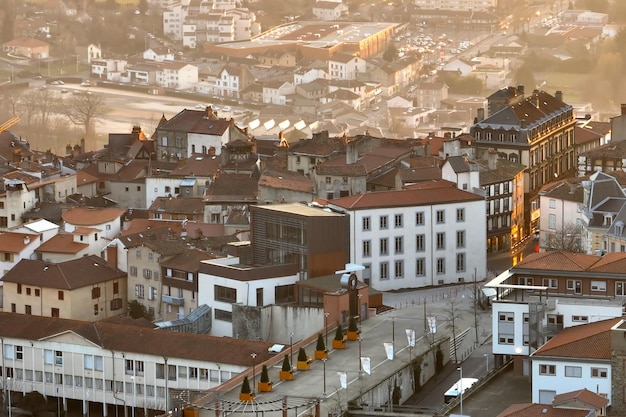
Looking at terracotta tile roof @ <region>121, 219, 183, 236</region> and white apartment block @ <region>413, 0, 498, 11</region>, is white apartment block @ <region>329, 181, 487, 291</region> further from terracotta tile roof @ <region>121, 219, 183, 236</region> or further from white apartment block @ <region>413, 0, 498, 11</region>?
white apartment block @ <region>413, 0, 498, 11</region>

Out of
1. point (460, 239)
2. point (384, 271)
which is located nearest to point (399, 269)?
point (384, 271)

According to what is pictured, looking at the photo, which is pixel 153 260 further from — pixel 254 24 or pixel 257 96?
pixel 254 24

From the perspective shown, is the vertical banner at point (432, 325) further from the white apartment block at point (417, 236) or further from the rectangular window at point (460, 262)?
the rectangular window at point (460, 262)

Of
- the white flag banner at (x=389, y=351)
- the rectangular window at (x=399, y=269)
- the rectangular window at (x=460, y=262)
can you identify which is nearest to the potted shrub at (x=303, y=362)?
the white flag banner at (x=389, y=351)

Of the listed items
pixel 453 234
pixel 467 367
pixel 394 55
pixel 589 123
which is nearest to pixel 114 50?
pixel 394 55

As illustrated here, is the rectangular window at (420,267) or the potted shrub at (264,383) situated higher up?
the potted shrub at (264,383)

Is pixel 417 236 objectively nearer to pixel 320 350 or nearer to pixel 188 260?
pixel 188 260
